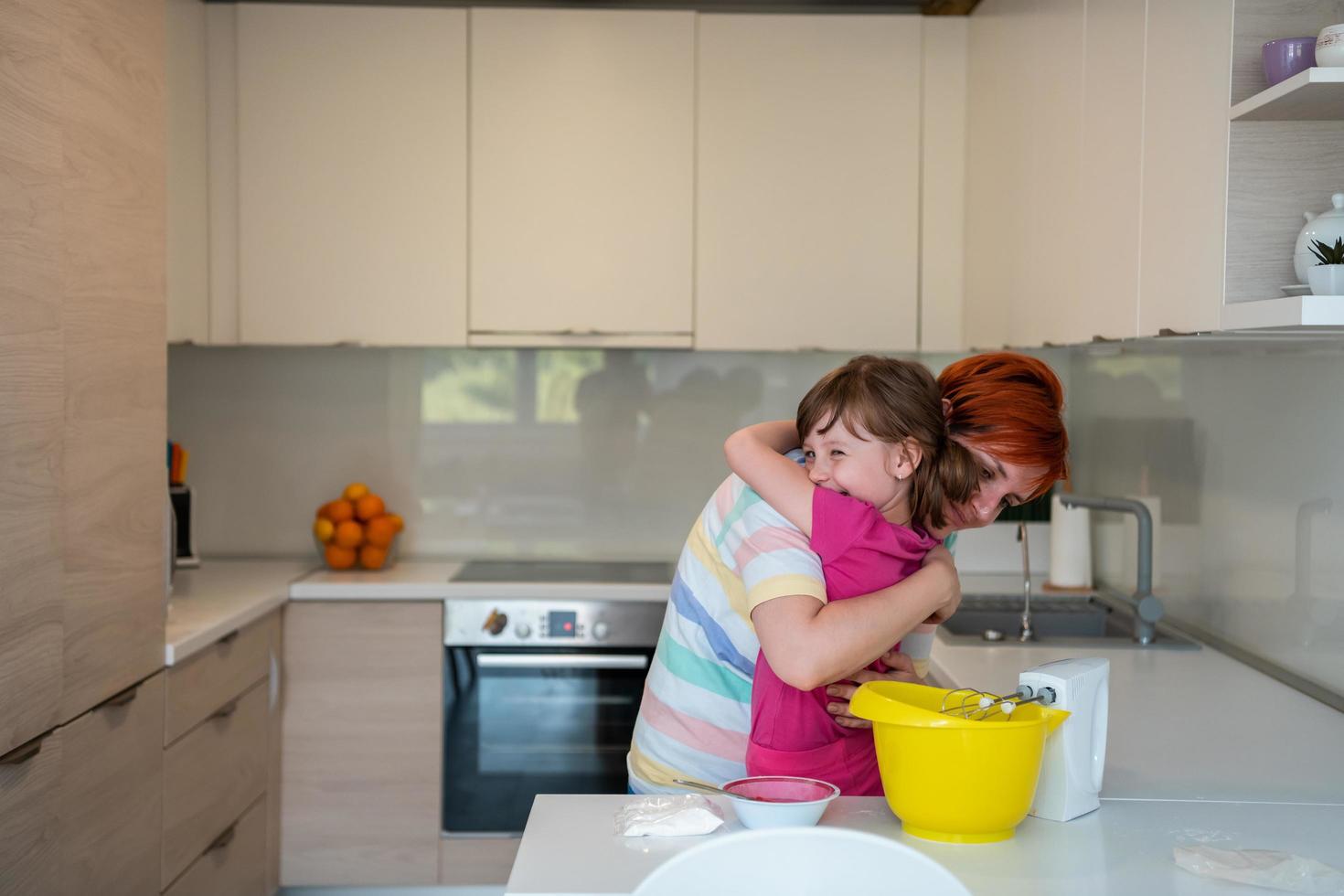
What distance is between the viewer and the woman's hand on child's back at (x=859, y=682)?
1.51 metres

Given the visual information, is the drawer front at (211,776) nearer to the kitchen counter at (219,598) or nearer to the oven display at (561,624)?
the kitchen counter at (219,598)

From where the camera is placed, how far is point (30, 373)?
1.66m

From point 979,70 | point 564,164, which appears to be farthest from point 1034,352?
point 564,164

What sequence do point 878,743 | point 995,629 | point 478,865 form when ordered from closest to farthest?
point 878,743 → point 995,629 → point 478,865

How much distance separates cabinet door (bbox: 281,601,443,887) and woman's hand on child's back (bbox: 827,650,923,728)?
158 centimetres

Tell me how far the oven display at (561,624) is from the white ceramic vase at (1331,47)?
78.9 inches

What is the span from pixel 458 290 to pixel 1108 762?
200 centimetres

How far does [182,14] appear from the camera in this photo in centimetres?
286

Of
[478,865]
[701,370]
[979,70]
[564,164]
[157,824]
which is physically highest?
[979,70]

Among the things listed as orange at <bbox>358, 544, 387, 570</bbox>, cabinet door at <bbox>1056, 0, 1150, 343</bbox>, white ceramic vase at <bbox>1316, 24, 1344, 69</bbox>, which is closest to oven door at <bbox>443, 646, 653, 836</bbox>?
orange at <bbox>358, 544, 387, 570</bbox>

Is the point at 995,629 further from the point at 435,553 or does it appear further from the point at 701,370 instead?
the point at 435,553

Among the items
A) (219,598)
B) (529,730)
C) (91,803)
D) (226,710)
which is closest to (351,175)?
(219,598)

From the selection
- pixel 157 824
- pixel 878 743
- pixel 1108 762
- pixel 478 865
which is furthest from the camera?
pixel 478 865

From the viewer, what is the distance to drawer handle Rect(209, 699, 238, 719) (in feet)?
8.13
